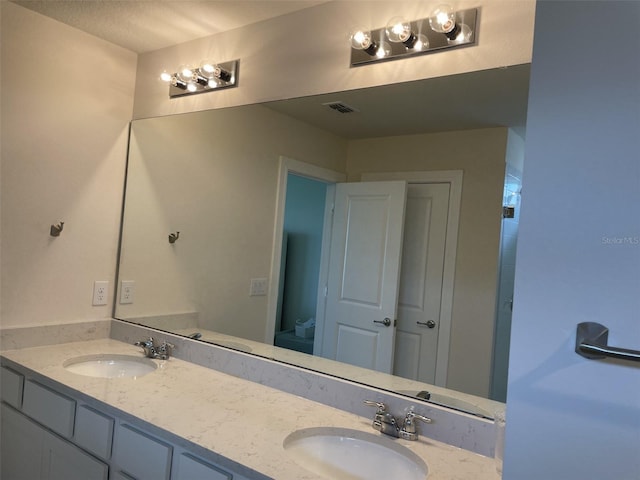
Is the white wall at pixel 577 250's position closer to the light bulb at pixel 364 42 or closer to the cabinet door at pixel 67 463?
the light bulb at pixel 364 42

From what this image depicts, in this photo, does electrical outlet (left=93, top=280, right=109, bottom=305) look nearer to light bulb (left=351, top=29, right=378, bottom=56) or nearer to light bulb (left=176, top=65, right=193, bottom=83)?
light bulb (left=176, top=65, right=193, bottom=83)

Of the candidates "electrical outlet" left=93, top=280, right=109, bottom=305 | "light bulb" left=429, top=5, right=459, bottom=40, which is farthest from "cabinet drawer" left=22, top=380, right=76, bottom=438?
"light bulb" left=429, top=5, right=459, bottom=40

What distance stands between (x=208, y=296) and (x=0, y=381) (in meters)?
0.94

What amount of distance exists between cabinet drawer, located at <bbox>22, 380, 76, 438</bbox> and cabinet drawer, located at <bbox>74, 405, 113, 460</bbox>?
5cm

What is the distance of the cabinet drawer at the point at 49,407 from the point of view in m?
1.74

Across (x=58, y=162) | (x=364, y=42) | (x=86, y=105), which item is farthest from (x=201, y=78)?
(x=364, y=42)

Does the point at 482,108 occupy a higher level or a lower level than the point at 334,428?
higher

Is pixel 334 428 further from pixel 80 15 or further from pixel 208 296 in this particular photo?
pixel 80 15

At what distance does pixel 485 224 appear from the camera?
4.85ft

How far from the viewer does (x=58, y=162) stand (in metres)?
2.21

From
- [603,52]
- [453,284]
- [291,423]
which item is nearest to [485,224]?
[453,284]

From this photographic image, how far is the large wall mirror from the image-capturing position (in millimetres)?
1479

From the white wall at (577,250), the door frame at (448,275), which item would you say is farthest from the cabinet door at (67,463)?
the white wall at (577,250)

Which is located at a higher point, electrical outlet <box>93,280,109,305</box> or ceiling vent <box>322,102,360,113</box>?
ceiling vent <box>322,102,360,113</box>
